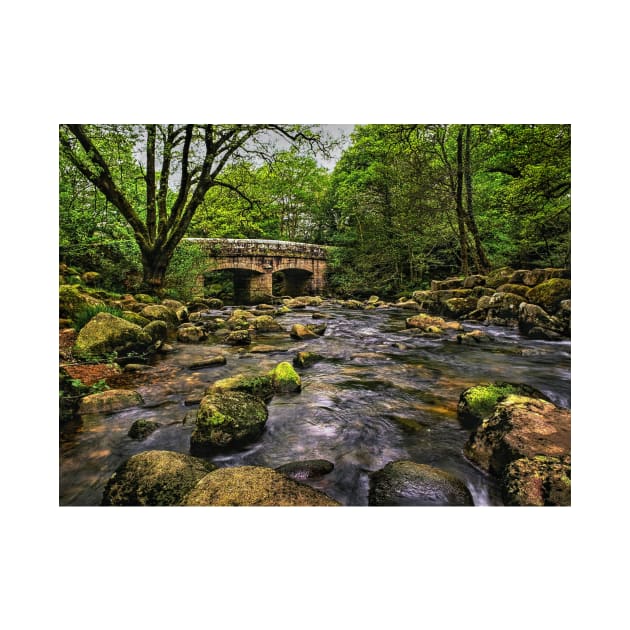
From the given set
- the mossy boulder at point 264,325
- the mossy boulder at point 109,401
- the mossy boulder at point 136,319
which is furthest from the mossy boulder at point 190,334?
the mossy boulder at point 109,401

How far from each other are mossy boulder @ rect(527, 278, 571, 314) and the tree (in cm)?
323

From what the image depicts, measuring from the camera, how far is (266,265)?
32.3 ft

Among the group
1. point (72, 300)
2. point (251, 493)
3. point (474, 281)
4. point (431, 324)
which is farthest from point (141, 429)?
point (474, 281)

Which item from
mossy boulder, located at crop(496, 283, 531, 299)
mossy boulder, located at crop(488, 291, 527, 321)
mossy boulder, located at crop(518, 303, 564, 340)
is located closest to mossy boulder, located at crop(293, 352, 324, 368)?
mossy boulder, located at crop(518, 303, 564, 340)

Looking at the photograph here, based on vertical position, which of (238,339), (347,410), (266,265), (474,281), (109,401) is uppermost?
(266,265)

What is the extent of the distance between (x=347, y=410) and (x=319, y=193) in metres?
5.93

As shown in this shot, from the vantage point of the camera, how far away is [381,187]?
7859 millimetres

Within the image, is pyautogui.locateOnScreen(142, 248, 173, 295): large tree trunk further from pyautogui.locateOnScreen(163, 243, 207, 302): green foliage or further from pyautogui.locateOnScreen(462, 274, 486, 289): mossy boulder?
pyautogui.locateOnScreen(462, 274, 486, 289): mossy boulder

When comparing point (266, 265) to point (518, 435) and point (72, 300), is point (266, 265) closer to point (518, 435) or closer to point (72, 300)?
point (72, 300)

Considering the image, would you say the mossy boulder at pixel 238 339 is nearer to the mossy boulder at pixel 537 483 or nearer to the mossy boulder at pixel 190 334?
the mossy boulder at pixel 190 334

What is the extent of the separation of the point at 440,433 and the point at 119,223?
5.08 metres

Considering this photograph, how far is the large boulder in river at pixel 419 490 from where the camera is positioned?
1719 mm
